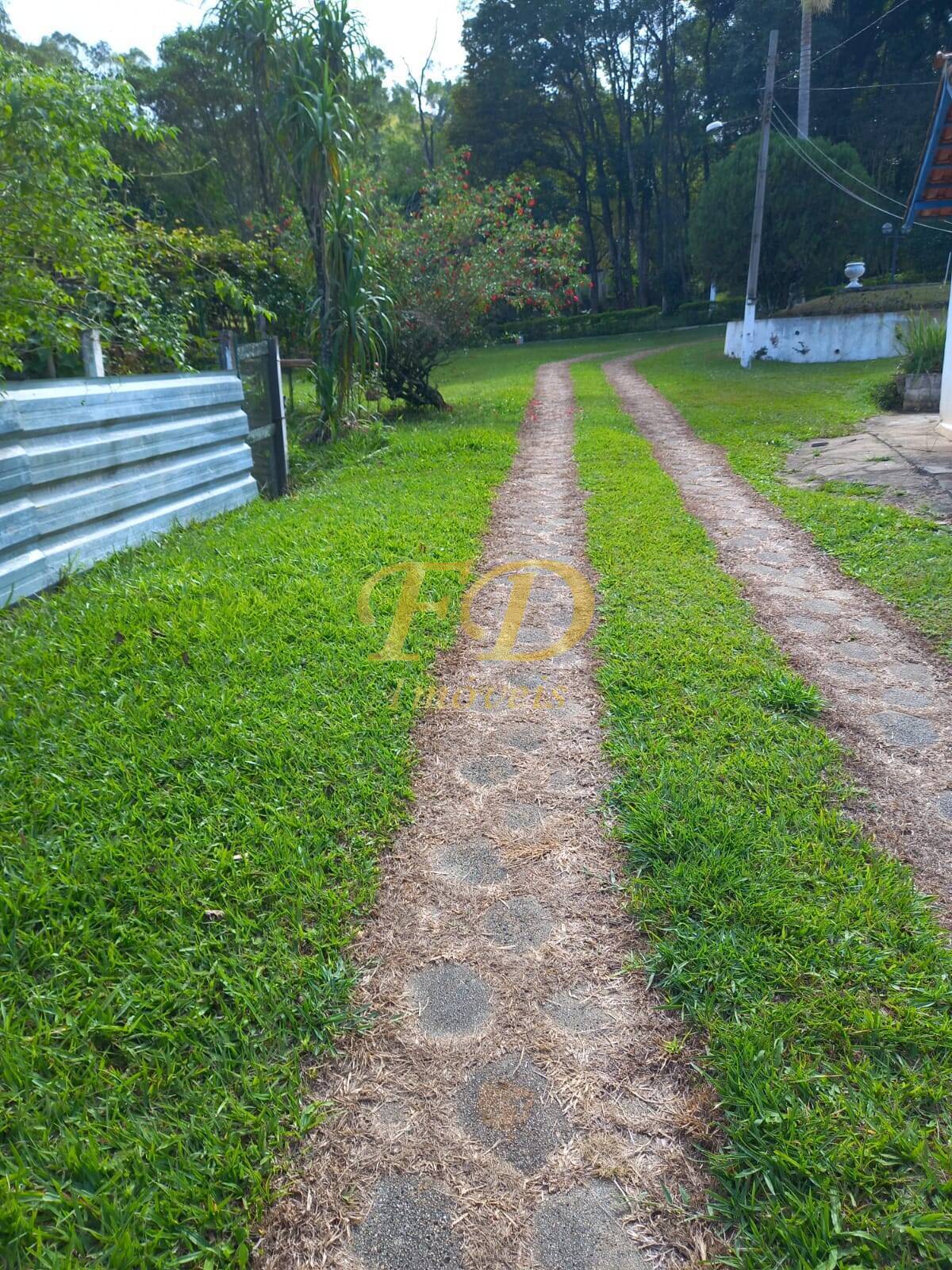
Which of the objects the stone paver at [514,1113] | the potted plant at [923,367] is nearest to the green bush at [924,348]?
the potted plant at [923,367]

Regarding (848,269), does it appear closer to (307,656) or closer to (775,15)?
(775,15)

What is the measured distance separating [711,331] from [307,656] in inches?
1231

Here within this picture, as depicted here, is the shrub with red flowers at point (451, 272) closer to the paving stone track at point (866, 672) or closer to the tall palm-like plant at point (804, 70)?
the paving stone track at point (866, 672)

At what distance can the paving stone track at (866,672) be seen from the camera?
8.00ft

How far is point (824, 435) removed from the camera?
29.4 ft

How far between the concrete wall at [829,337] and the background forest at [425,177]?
192 inches

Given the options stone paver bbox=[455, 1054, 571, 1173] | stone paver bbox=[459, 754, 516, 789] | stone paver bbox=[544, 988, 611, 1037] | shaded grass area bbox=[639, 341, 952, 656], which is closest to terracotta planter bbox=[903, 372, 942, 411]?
shaded grass area bbox=[639, 341, 952, 656]

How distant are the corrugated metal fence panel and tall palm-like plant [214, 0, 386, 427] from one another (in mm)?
2664

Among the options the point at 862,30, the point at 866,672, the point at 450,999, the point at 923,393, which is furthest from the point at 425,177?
the point at 862,30

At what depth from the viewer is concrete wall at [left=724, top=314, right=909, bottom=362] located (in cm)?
1744

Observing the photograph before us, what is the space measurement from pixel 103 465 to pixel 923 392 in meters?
10.1

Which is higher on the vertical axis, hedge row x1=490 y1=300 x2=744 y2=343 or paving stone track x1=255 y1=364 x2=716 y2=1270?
hedge row x1=490 y1=300 x2=744 y2=343

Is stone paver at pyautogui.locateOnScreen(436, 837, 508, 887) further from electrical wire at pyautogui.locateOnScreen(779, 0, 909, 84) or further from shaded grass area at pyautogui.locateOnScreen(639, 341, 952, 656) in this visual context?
electrical wire at pyautogui.locateOnScreen(779, 0, 909, 84)

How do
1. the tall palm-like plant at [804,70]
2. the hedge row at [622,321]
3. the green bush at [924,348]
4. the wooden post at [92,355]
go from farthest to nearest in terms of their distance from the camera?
the hedge row at [622,321] < the tall palm-like plant at [804,70] < the green bush at [924,348] < the wooden post at [92,355]
